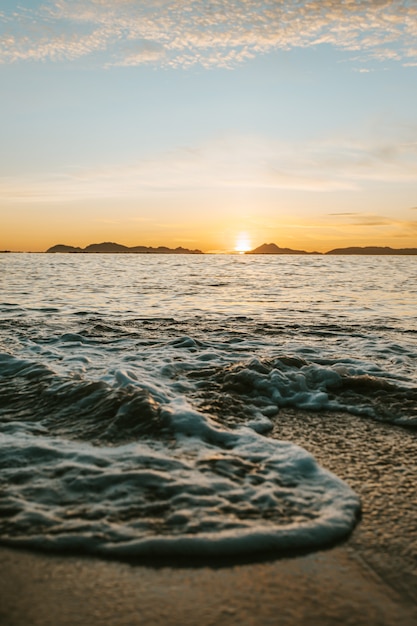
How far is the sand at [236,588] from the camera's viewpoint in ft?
6.64

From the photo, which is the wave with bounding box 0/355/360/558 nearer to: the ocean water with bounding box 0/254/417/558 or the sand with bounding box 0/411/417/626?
the ocean water with bounding box 0/254/417/558

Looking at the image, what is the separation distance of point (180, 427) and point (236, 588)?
2179 mm

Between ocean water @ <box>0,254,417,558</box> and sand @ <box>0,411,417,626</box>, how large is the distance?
0.46 ft

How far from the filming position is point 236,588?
2234mm

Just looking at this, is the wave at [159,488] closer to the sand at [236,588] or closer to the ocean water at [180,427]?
the ocean water at [180,427]

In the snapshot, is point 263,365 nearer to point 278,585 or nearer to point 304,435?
point 304,435

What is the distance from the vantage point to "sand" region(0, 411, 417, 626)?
2.03 meters

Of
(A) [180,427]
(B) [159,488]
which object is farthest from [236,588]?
(A) [180,427]

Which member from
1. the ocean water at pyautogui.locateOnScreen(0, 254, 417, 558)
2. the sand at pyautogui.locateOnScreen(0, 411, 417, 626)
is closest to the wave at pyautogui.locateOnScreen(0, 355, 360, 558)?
the ocean water at pyautogui.locateOnScreen(0, 254, 417, 558)

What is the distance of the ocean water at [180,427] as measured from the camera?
272 cm

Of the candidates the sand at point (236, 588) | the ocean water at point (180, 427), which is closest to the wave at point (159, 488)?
the ocean water at point (180, 427)

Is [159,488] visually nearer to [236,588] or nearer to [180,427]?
[236,588]

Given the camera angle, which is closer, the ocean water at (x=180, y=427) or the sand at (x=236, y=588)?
the sand at (x=236, y=588)

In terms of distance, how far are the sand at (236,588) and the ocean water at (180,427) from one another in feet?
0.46
